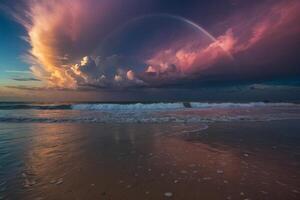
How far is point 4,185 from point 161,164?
3.01 m

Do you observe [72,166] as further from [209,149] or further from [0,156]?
[209,149]

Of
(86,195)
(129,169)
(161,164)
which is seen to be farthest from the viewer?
(161,164)

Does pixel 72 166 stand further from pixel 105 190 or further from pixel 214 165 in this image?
pixel 214 165

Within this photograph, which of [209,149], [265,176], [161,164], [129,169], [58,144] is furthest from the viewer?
[58,144]

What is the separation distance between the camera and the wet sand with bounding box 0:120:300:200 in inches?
140

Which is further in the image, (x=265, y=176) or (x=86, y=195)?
(x=265, y=176)

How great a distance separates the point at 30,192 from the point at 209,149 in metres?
4.68

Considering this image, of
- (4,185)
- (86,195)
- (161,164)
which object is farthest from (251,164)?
(4,185)

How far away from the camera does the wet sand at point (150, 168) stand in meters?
3.57

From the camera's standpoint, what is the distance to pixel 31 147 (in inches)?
266

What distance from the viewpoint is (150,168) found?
4.77 m

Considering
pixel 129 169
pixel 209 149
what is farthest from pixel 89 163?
pixel 209 149

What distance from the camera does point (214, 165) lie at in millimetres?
4965

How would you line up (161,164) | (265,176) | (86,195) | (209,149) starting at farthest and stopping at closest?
(209,149) → (161,164) → (265,176) → (86,195)
